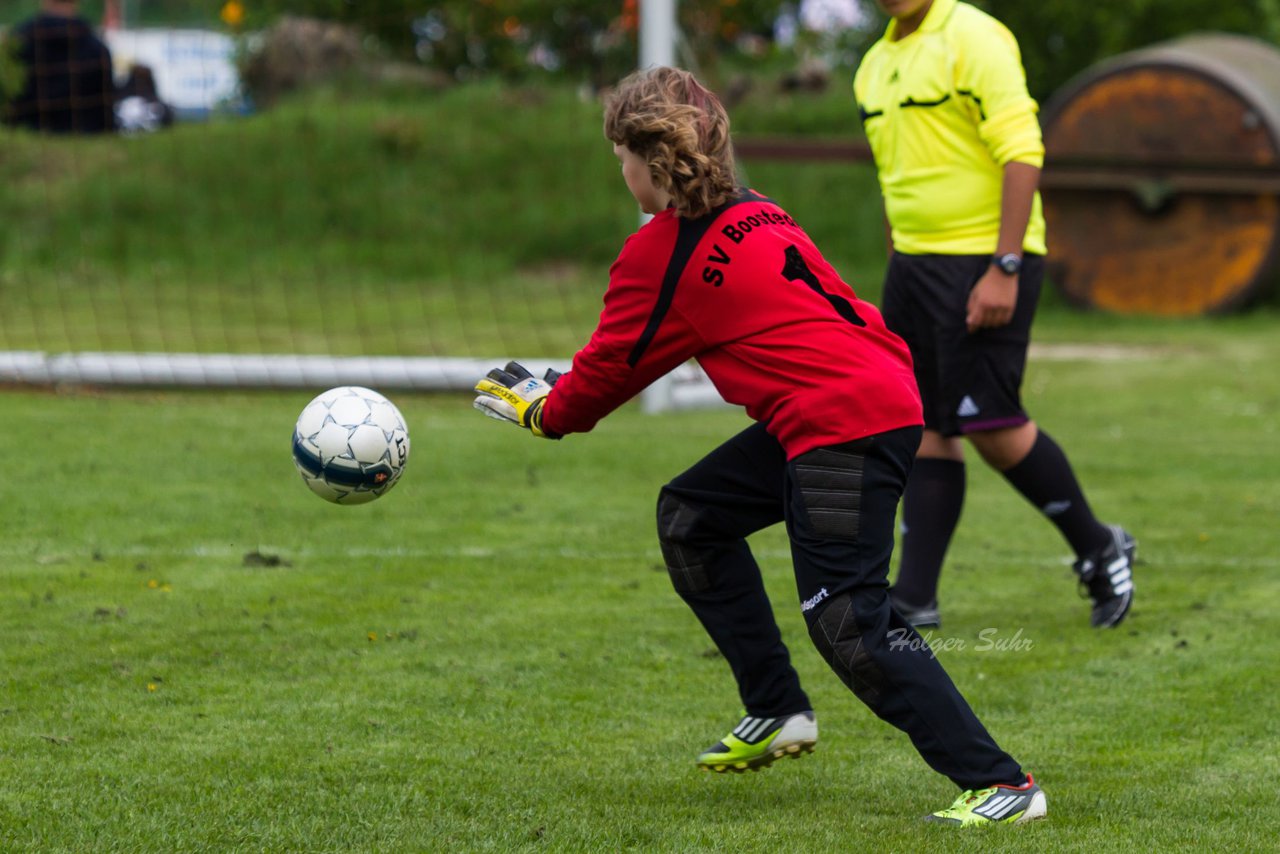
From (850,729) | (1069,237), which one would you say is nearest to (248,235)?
(1069,237)

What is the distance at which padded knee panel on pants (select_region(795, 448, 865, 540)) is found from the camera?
3.62 m

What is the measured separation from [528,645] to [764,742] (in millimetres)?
1302

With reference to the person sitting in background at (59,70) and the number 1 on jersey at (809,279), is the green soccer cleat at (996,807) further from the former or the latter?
the person sitting in background at (59,70)

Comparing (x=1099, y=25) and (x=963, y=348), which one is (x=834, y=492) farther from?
(x=1099, y=25)

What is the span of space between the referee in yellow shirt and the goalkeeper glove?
1867mm

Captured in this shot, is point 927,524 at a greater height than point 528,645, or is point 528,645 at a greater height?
point 927,524

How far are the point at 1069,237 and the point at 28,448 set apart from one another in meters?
9.90

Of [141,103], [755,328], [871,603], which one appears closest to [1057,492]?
[871,603]

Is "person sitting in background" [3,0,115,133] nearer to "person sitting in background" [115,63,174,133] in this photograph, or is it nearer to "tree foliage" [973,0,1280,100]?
"person sitting in background" [115,63,174,133]

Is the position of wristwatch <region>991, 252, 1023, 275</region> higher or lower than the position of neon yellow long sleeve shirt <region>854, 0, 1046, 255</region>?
lower

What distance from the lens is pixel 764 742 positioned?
4008 millimetres

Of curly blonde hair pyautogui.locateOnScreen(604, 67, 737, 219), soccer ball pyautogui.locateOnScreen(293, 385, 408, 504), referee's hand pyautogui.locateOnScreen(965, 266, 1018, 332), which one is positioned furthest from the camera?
referee's hand pyautogui.locateOnScreen(965, 266, 1018, 332)

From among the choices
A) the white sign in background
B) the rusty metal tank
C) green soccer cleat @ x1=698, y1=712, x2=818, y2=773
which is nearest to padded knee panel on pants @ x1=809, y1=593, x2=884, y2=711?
green soccer cleat @ x1=698, y1=712, x2=818, y2=773

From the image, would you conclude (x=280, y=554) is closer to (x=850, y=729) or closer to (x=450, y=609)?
(x=450, y=609)
